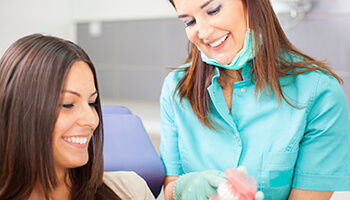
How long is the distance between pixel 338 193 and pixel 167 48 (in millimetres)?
2331

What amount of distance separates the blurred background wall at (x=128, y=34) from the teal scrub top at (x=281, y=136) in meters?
1.38

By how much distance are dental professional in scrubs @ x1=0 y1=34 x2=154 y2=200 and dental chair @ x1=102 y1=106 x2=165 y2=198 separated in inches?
17.0

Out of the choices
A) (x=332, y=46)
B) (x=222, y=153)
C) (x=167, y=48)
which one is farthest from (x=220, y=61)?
(x=167, y=48)

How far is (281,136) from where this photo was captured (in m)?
1.50

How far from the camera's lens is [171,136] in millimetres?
1667

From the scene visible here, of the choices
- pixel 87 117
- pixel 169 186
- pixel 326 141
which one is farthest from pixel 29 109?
pixel 326 141

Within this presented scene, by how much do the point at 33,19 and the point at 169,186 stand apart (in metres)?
2.88

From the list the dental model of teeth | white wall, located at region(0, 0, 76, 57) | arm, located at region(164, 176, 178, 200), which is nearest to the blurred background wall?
white wall, located at region(0, 0, 76, 57)

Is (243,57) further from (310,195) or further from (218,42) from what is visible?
(310,195)

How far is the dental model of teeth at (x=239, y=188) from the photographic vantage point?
39.5 inches

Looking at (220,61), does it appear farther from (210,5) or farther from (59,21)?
(59,21)

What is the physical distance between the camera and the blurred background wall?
9.97 feet

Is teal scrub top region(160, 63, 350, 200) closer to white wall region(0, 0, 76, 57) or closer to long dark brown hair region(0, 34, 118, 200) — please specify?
long dark brown hair region(0, 34, 118, 200)

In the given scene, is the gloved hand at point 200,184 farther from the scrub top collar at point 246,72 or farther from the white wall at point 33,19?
the white wall at point 33,19
